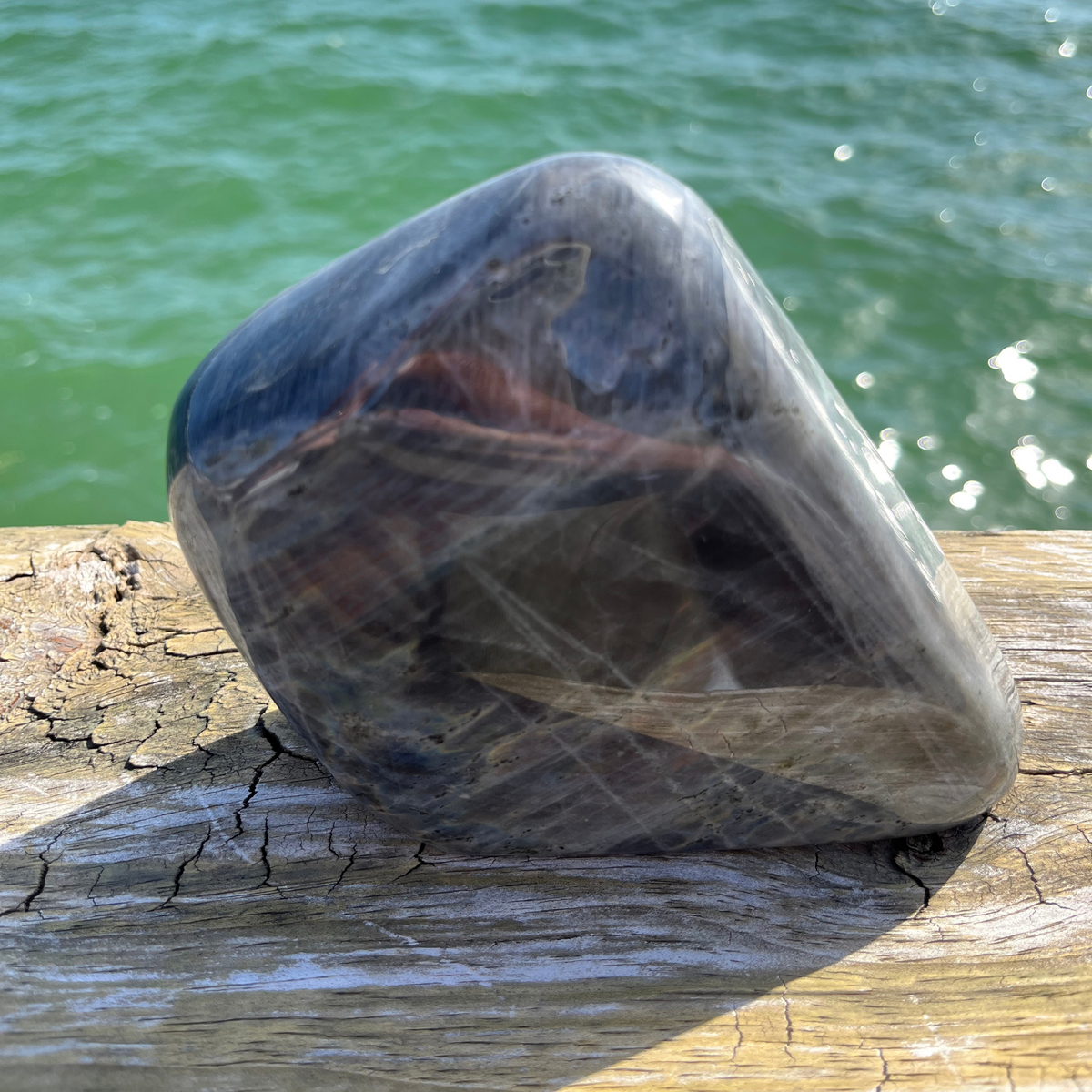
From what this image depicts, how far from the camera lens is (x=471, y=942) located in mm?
1404

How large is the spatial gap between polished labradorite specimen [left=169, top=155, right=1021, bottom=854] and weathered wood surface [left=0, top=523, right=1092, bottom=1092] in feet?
0.52

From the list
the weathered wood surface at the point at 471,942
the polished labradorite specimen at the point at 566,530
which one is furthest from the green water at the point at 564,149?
the polished labradorite specimen at the point at 566,530

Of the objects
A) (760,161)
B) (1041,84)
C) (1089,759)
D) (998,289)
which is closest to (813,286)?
(998,289)

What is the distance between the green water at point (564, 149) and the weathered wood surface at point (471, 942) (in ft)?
8.66

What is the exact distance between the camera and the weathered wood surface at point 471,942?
1.25 m

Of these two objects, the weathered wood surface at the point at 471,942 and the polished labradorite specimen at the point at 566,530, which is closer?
the polished labradorite specimen at the point at 566,530

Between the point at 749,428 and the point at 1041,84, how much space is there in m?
6.55

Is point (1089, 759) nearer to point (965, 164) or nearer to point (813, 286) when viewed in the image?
point (813, 286)

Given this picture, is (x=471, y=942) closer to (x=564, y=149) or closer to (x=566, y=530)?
(x=566, y=530)

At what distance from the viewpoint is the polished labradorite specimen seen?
1117 mm

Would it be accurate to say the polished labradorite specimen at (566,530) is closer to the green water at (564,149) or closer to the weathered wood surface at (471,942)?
the weathered wood surface at (471,942)

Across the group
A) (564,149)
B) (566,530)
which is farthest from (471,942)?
(564,149)

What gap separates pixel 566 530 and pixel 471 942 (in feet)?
2.09

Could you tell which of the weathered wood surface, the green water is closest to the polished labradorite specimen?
the weathered wood surface
